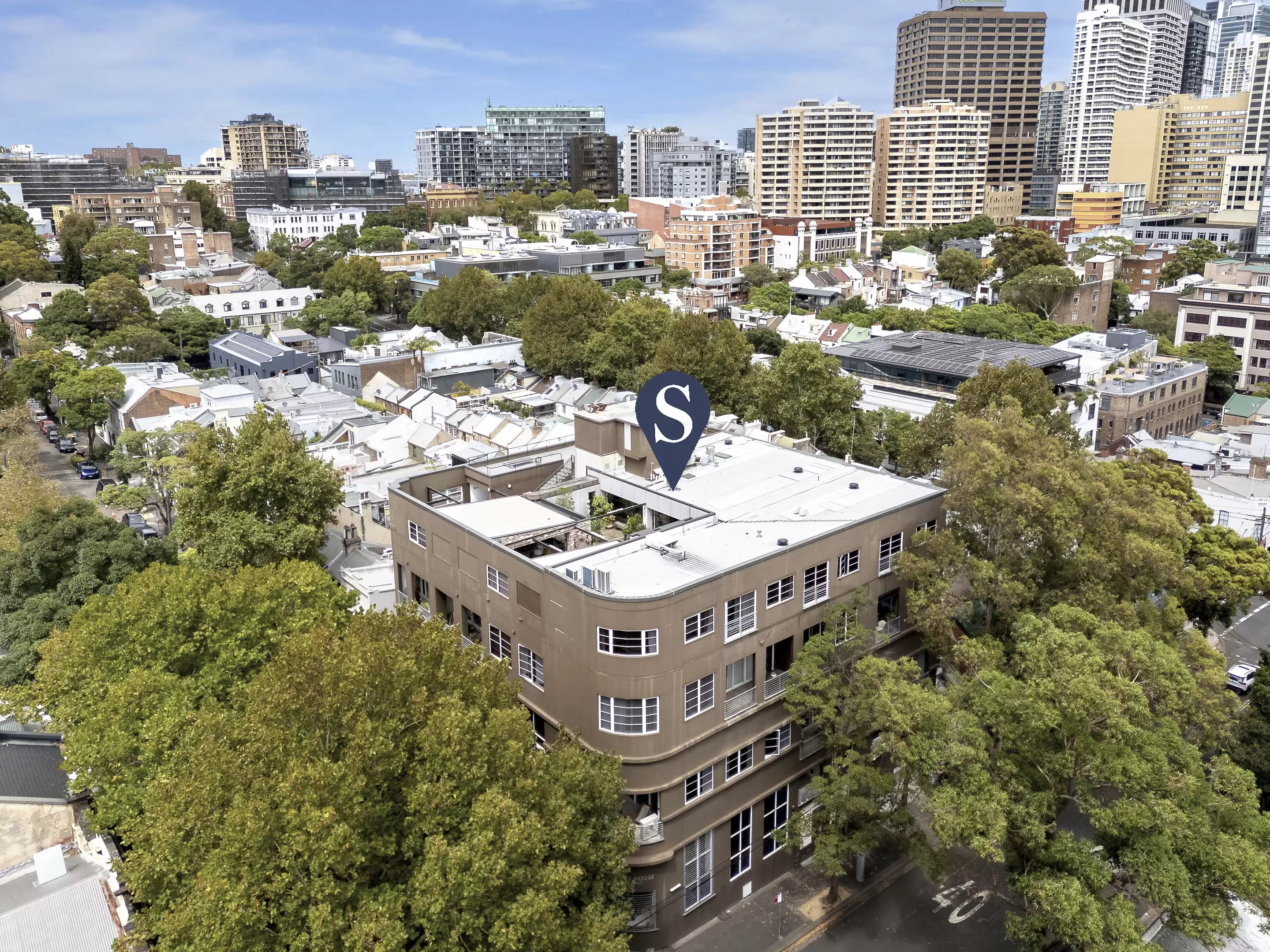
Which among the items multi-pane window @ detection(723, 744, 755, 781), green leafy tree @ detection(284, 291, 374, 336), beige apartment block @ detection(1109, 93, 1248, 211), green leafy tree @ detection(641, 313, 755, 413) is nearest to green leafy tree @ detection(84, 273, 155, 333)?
green leafy tree @ detection(284, 291, 374, 336)

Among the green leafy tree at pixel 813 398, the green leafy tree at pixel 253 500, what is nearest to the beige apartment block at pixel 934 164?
the green leafy tree at pixel 813 398

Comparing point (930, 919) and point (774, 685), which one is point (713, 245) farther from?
point (930, 919)

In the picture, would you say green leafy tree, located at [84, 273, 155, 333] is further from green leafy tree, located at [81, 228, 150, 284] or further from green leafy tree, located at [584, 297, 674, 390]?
green leafy tree, located at [584, 297, 674, 390]

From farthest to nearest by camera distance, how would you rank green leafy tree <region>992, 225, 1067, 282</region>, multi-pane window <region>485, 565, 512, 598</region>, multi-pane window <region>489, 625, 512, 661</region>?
green leafy tree <region>992, 225, 1067, 282</region> → multi-pane window <region>489, 625, 512, 661</region> → multi-pane window <region>485, 565, 512, 598</region>

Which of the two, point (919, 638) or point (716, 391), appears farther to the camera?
point (716, 391)

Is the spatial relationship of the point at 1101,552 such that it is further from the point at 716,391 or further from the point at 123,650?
the point at 716,391

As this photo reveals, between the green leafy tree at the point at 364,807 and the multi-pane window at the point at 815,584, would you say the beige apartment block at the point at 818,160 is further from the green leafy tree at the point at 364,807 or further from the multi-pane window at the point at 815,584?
the green leafy tree at the point at 364,807

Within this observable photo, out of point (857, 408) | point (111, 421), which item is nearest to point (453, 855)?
point (857, 408)

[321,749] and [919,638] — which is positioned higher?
[321,749]
